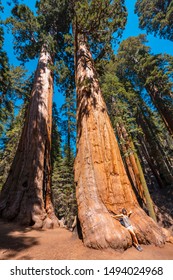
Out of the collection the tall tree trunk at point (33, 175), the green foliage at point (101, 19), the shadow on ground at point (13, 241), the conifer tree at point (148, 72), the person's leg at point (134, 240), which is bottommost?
the person's leg at point (134, 240)

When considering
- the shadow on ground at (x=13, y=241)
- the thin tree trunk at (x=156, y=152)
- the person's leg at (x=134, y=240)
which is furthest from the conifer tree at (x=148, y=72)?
the shadow on ground at (x=13, y=241)

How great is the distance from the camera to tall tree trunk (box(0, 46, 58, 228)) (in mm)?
4930

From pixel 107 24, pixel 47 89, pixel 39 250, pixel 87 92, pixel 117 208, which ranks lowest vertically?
pixel 39 250

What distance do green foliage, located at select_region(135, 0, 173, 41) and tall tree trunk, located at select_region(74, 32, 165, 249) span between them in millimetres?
15089

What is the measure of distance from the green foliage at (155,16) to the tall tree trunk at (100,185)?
594 inches

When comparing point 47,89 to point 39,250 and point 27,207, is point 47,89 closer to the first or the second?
point 27,207

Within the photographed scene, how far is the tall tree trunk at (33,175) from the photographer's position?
4930 mm

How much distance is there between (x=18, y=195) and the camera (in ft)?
17.1

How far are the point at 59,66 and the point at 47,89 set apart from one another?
1.97m

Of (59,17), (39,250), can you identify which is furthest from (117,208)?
(59,17)

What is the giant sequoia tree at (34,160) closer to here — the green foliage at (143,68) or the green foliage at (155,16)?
the green foliage at (143,68)

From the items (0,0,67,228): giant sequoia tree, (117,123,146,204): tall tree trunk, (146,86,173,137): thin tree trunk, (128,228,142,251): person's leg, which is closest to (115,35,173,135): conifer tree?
(146,86,173,137): thin tree trunk

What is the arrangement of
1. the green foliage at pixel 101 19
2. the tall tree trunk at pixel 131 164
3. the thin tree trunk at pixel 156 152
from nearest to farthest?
1. the green foliage at pixel 101 19
2. the tall tree trunk at pixel 131 164
3. the thin tree trunk at pixel 156 152
